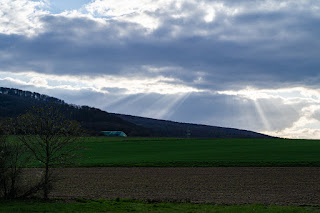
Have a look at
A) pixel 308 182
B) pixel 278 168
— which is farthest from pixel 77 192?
pixel 278 168

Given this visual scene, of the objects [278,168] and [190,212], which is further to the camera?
[278,168]

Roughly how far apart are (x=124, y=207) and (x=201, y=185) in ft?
39.5

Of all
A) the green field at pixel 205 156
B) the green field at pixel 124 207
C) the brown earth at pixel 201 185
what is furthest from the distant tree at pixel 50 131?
the green field at pixel 124 207

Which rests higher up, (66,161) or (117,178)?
(66,161)

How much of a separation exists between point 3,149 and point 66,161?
3.68m

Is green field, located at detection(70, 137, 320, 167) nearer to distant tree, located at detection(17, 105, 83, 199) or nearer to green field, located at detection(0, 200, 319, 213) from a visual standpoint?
distant tree, located at detection(17, 105, 83, 199)

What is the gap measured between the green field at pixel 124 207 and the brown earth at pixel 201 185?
273 centimetres

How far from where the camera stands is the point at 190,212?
17.1 m

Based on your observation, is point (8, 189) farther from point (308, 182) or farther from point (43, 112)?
point (308, 182)

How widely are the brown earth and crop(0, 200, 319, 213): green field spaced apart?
8.95ft

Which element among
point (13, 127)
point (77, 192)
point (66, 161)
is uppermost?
point (13, 127)

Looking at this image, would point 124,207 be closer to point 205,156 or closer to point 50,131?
point 50,131

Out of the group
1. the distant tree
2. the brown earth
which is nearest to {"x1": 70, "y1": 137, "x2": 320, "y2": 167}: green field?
the distant tree

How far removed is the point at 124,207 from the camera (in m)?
18.4
